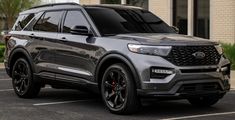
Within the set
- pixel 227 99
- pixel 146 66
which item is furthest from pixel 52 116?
pixel 227 99

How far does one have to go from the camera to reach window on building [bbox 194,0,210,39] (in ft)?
66.6

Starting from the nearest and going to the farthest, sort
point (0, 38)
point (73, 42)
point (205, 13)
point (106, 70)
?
1. point (106, 70)
2. point (73, 42)
3. point (205, 13)
4. point (0, 38)

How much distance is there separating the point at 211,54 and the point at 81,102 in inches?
110

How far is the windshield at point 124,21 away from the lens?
9336mm

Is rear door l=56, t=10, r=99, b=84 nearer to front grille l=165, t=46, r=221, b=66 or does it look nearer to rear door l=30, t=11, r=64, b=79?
rear door l=30, t=11, r=64, b=79

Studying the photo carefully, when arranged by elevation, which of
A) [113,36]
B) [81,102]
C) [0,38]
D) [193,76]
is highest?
[113,36]

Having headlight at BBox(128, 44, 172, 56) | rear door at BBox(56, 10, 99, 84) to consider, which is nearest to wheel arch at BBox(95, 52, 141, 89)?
rear door at BBox(56, 10, 99, 84)

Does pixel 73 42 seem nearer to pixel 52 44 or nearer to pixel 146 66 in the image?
pixel 52 44

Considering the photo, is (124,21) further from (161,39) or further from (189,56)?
(189,56)

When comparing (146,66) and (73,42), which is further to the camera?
(73,42)

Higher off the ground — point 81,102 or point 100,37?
point 100,37

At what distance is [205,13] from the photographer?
20.4 metres

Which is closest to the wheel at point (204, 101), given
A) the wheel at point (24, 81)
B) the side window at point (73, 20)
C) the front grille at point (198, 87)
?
the front grille at point (198, 87)

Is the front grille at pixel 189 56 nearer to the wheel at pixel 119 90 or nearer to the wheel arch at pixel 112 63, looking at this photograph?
the wheel arch at pixel 112 63
